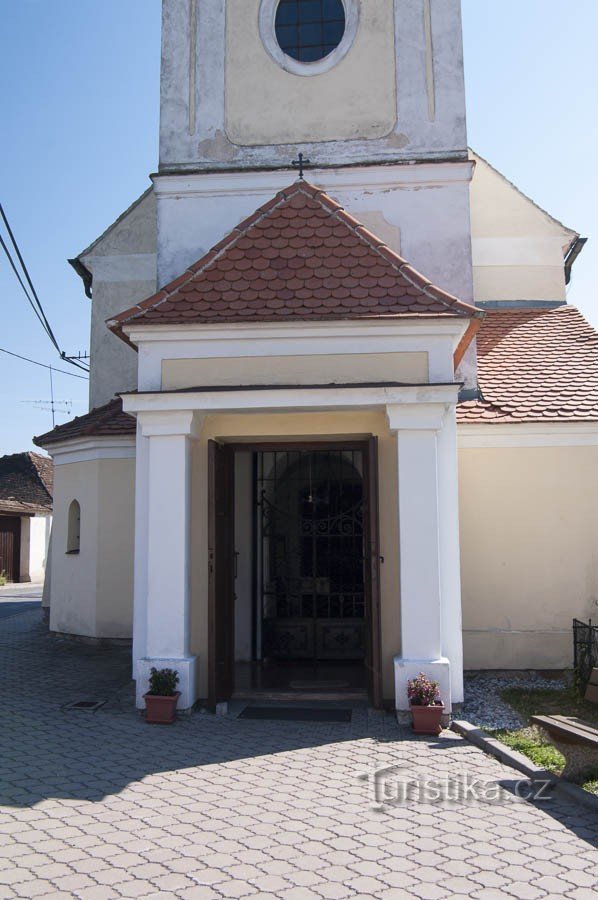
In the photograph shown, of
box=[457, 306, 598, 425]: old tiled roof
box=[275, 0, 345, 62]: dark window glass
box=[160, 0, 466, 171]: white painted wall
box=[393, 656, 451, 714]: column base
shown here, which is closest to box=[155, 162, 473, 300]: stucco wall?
box=[160, 0, 466, 171]: white painted wall

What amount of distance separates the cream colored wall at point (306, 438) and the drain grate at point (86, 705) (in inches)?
47.5

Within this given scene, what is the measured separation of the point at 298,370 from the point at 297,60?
17.4ft

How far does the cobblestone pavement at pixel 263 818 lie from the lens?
4441 millimetres

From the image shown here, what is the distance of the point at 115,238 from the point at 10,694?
33.1 ft

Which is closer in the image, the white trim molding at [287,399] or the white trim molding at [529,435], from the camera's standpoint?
the white trim molding at [287,399]

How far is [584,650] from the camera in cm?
947

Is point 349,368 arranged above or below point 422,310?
below

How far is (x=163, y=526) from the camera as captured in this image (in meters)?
8.44

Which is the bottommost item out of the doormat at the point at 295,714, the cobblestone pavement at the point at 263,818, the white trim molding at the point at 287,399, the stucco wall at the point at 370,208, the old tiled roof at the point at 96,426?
the cobblestone pavement at the point at 263,818

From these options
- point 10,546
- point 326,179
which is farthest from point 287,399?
point 10,546

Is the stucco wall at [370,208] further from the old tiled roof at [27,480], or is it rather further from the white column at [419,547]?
the old tiled roof at [27,480]

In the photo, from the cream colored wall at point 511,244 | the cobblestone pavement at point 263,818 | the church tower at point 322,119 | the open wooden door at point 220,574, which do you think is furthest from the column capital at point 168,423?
the cream colored wall at point 511,244

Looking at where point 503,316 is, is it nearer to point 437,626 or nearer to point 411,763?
point 437,626

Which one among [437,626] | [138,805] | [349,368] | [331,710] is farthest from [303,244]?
[138,805]
